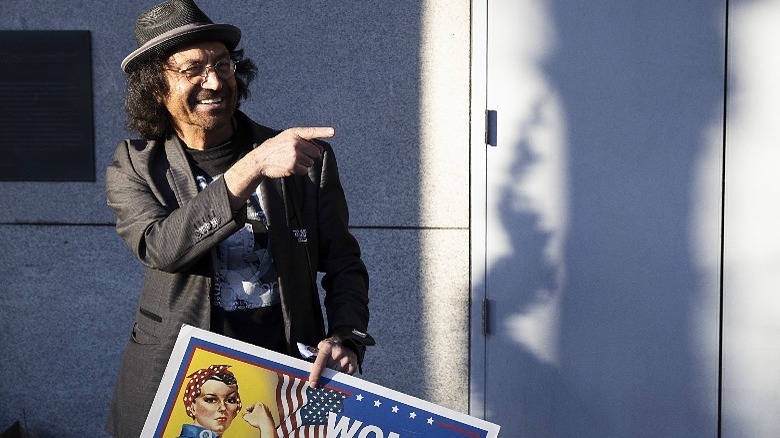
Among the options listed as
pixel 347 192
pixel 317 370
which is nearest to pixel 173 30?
pixel 317 370

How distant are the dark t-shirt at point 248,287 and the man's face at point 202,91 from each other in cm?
13

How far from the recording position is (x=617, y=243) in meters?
4.28

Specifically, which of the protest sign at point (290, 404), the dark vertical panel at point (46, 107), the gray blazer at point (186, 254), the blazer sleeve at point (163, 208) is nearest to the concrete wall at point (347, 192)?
the dark vertical panel at point (46, 107)

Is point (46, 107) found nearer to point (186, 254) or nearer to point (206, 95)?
point (206, 95)

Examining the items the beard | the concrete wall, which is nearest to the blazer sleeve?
the beard

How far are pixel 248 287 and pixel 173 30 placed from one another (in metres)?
0.63

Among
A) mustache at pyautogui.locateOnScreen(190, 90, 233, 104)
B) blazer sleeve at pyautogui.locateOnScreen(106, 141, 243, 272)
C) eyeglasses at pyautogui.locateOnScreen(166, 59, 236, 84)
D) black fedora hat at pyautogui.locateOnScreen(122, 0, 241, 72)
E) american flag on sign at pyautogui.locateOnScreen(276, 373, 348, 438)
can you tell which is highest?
black fedora hat at pyautogui.locateOnScreen(122, 0, 241, 72)

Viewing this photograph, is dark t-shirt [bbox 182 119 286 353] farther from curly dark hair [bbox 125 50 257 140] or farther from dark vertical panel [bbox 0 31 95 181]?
dark vertical panel [bbox 0 31 95 181]

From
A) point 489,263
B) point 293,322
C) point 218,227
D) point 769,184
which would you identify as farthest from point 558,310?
point 218,227

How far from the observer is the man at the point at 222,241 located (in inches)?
87.3

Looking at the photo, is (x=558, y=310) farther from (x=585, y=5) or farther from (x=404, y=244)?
(x=585, y=5)

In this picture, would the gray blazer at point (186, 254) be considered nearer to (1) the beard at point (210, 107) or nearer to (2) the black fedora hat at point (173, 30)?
(1) the beard at point (210, 107)

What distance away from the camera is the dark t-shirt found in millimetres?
2230

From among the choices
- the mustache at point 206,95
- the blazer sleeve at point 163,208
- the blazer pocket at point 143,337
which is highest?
the mustache at point 206,95
